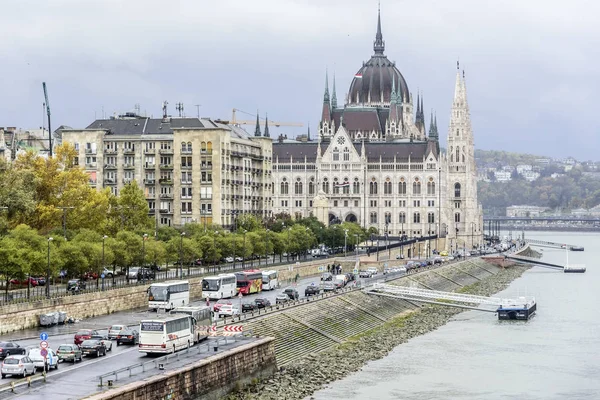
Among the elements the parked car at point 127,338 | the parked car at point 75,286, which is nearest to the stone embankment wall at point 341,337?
the parked car at point 127,338

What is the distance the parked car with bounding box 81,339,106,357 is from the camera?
6294 centimetres

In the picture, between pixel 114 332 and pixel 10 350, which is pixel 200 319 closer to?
pixel 114 332

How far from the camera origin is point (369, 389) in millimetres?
70312

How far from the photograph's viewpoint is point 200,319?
2773 inches

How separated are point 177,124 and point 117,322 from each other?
227 ft

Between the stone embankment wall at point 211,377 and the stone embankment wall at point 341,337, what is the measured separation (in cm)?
69

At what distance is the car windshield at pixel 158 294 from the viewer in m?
88.6

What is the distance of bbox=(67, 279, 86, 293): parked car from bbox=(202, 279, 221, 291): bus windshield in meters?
9.37

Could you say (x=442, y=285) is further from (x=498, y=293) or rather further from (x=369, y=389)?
(x=369, y=389)

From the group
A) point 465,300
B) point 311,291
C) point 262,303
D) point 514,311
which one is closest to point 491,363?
point 262,303

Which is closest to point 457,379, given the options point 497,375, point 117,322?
point 497,375

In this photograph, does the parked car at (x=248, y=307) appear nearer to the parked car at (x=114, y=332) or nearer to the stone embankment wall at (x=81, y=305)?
the stone embankment wall at (x=81, y=305)

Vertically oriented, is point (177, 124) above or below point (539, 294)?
above

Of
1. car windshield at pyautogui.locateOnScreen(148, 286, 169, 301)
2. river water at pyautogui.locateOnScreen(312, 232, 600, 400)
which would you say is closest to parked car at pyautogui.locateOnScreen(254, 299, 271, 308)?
car windshield at pyautogui.locateOnScreen(148, 286, 169, 301)
